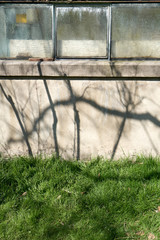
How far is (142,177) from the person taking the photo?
10.7 feet

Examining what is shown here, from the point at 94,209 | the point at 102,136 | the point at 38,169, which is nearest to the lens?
the point at 94,209

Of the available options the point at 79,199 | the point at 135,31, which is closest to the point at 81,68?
the point at 135,31

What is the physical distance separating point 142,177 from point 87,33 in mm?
1852

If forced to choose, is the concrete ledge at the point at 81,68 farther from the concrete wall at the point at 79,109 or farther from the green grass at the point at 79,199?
the green grass at the point at 79,199

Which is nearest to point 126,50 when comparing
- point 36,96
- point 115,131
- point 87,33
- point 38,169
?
point 87,33

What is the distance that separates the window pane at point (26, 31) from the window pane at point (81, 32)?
152 mm

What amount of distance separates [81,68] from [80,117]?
1.98 ft

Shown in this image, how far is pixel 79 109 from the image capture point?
3.65 m

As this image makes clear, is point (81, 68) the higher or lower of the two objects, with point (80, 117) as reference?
higher

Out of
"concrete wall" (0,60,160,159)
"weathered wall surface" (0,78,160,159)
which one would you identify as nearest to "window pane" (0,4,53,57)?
"concrete wall" (0,60,160,159)

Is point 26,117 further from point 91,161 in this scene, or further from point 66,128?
point 91,161

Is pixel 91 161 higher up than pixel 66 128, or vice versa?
pixel 66 128

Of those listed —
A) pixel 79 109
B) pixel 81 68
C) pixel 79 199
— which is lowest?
pixel 79 199

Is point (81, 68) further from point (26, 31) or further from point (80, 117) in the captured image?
point (26, 31)
